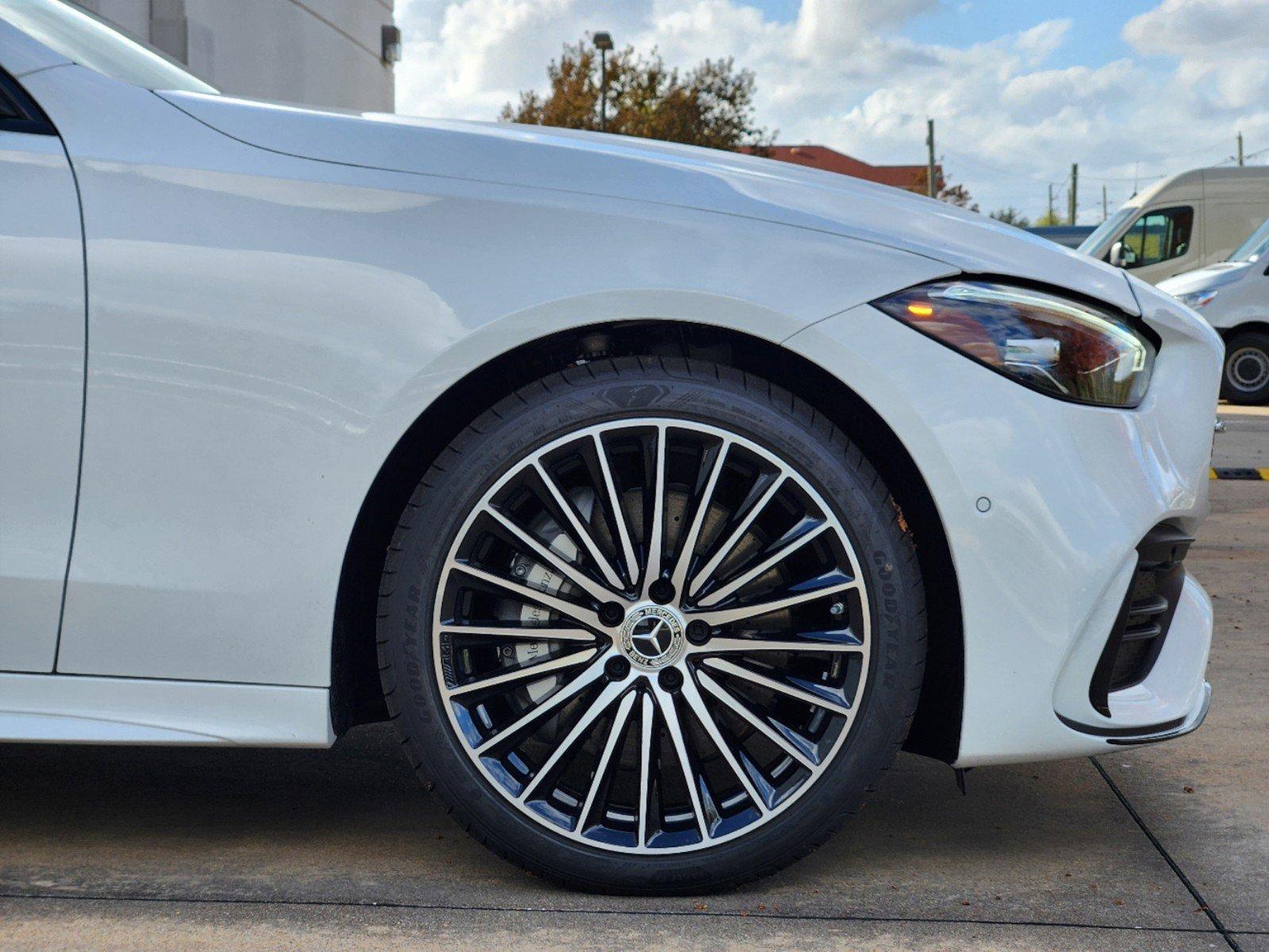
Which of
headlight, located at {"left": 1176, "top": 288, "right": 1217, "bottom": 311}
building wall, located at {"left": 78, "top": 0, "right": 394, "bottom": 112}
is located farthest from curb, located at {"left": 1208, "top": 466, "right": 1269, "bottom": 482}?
building wall, located at {"left": 78, "top": 0, "right": 394, "bottom": 112}

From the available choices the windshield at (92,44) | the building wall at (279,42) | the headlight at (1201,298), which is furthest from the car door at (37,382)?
the headlight at (1201,298)

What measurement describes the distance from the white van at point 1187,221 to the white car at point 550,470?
572 inches

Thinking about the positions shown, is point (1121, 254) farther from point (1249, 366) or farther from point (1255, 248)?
point (1249, 366)

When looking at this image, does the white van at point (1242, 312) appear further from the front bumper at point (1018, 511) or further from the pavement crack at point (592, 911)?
the pavement crack at point (592, 911)

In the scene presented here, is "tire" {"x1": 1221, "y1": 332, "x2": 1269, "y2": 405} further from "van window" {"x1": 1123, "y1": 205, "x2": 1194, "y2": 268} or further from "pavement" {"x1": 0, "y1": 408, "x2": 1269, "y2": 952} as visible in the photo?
"pavement" {"x1": 0, "y1": 408, "x2": 1269, "y2": 952}

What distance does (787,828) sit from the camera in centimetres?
222

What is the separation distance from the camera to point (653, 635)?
2.21 meters

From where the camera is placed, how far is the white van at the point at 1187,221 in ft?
51.7

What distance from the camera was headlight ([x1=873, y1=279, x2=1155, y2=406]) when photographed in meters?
2.18

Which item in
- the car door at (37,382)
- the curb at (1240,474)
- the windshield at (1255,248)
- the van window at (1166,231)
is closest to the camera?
the car door at (37,382)

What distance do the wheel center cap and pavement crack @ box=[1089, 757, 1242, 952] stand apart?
94 centimetres

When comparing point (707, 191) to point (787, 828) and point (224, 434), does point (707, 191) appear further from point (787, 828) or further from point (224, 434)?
point (787, 828)

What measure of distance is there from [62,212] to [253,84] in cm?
1039

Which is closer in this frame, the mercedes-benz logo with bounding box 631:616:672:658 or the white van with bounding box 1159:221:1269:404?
the mercedes-benz logo with bounding box 631:616:672:658
